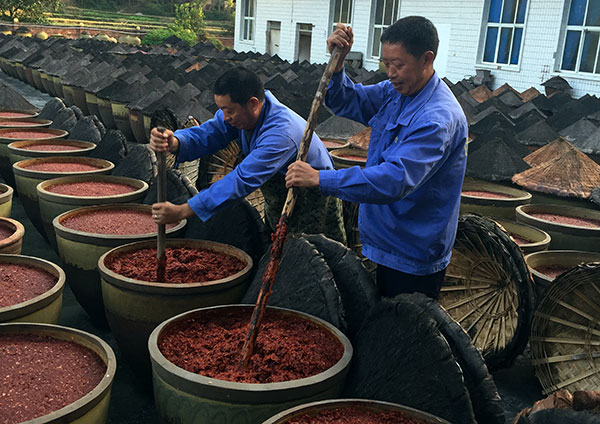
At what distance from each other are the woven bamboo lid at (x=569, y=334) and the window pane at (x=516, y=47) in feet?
38.2

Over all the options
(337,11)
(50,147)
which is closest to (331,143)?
(50,147)

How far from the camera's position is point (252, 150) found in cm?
323

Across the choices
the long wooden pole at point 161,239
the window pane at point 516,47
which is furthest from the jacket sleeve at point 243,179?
the window pane at point 516,47

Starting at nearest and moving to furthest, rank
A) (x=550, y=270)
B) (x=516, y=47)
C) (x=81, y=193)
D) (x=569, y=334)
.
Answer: (x=569, y=334) < (x=550, y=270) < (x=81, y=193) < (x=516, y=47)

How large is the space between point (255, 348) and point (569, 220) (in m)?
3.28

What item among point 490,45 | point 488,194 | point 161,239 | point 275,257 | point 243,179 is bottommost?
point 488,194

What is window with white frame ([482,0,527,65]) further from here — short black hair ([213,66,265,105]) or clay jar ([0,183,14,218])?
clay jar ([0,183,14,218])

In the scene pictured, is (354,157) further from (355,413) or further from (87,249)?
(355,413)

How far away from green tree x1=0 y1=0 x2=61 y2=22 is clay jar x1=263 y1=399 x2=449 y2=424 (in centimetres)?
3806

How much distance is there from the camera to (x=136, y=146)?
5062mm

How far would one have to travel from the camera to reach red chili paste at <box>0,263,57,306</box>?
279 cm

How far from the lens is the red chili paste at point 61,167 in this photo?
190 inches

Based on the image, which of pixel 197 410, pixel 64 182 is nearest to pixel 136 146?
pixel 64 182

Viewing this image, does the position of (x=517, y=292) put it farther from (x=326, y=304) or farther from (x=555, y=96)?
(x=555, y=96)
